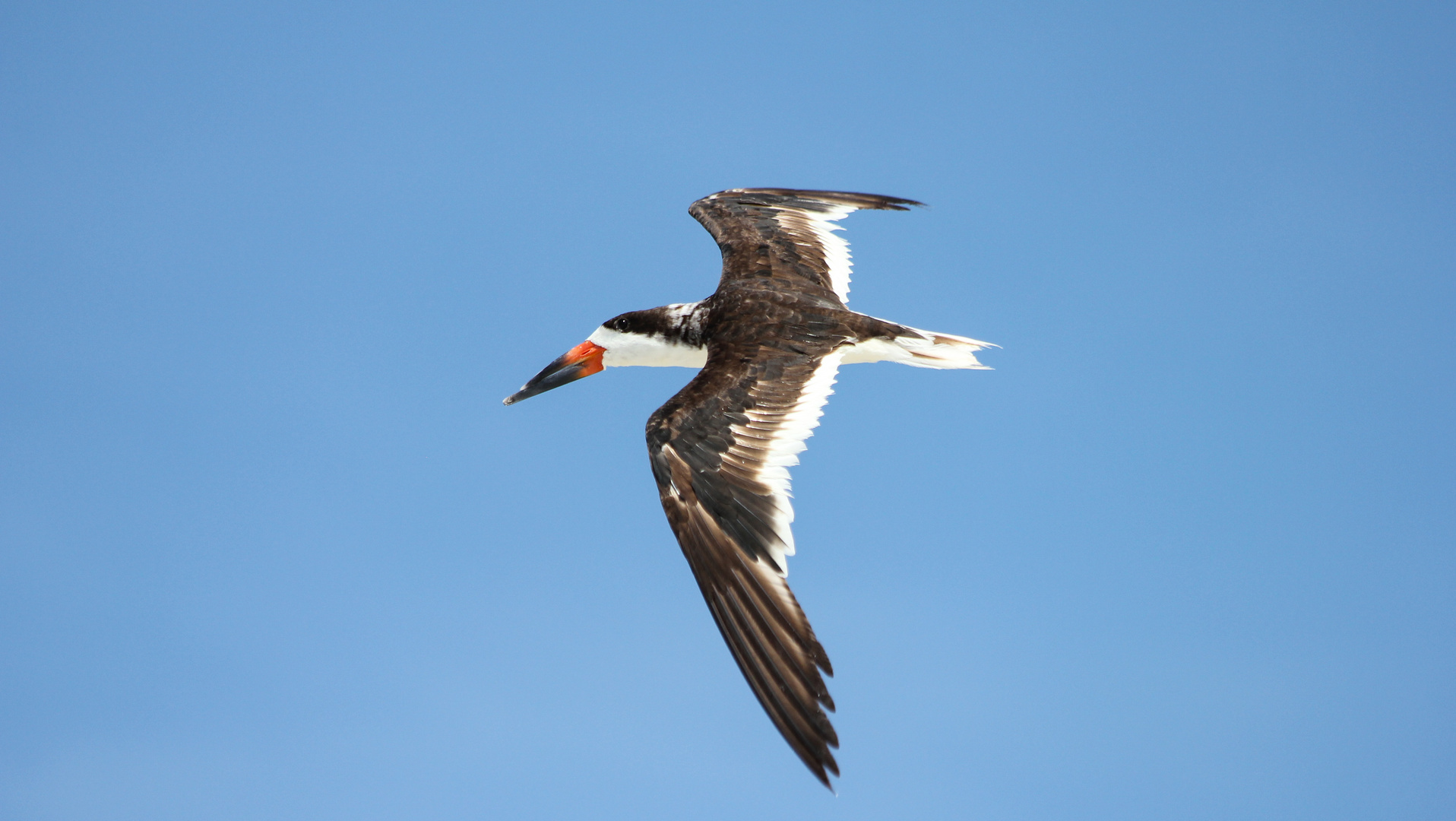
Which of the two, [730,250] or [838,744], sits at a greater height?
[730,250]

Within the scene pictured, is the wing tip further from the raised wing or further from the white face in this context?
the white face

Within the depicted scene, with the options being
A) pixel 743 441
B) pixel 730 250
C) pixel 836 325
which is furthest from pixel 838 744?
pixel 730 250

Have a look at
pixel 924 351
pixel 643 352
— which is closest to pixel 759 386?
pixel 924 351

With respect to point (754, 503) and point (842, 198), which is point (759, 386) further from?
point (842, 198)

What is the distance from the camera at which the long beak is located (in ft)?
33.1

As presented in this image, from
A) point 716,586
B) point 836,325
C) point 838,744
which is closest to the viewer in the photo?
point 838,744

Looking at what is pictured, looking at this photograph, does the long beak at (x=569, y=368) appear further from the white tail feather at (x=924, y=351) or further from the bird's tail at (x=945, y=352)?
the bird's tail at (x=945, y=352)

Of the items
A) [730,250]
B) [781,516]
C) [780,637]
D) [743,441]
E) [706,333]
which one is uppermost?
[730,250]

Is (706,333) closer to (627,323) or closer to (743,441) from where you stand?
(627,323)

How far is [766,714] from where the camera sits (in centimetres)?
598

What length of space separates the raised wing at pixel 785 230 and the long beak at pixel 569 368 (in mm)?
1460

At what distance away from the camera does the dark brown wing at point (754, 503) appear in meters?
6.06

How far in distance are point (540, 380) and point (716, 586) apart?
158 inches

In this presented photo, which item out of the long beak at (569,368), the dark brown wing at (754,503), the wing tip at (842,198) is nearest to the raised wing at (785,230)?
the wing tip at (842,198)
